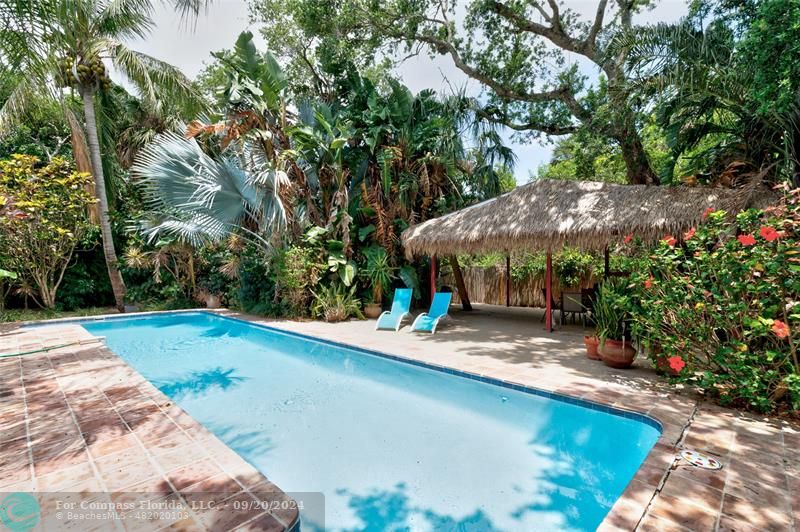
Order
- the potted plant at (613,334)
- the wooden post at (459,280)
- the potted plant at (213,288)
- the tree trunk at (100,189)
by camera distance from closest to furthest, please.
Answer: the potted plant at (613,334) → the tree trunk at (100,189) → the wooden post at (459,280) → the potted plant at (213,288)

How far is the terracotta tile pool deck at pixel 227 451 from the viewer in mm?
2318

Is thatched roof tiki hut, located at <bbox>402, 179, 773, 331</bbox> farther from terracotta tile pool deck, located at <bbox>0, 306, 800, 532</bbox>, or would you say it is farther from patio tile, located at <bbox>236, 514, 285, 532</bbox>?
patio tile, located at <bbox>236, 514, 285, 532</bbox>

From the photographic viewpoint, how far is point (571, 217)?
26.5ft

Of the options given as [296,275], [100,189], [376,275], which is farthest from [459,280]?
[100,189]

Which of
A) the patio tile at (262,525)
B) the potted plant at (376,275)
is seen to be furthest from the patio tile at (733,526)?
the potted plant at (376,275)

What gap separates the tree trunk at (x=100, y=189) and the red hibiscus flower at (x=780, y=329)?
50.8ft

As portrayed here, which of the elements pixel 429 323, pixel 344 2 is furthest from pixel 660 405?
pixel 344 2

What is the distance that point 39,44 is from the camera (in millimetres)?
5930

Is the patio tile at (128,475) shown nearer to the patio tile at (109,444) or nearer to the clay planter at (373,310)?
Answer: the patio tile at (109,444)

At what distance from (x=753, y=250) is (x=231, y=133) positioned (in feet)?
35.7

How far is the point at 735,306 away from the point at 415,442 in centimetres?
357

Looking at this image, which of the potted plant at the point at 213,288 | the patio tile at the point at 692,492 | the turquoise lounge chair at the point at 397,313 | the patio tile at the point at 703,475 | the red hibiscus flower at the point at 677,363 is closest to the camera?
the patio tile at the point at 692,492

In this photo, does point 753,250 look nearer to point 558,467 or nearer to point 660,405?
point 660,405

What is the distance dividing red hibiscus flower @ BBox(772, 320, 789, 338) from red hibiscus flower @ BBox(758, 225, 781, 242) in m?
0.78
